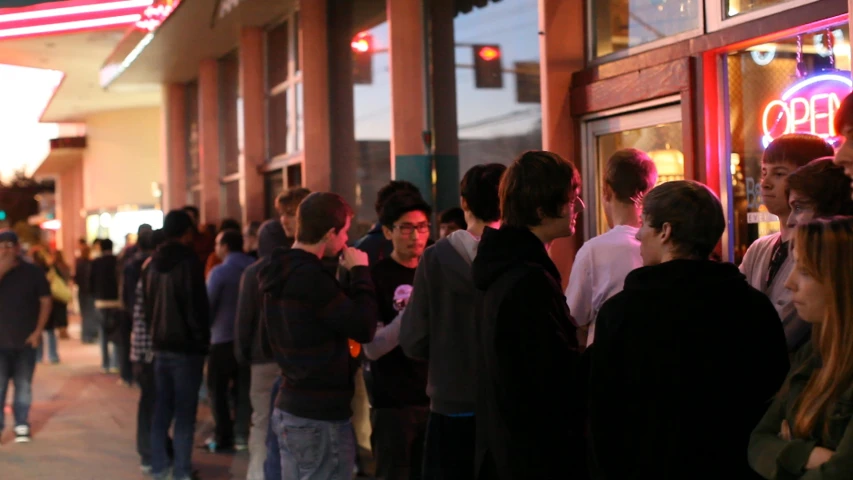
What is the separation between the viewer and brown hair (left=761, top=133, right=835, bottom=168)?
3.55 metres

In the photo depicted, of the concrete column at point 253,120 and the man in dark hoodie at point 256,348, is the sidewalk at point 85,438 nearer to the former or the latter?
the man in dark hoodie at point 256,348

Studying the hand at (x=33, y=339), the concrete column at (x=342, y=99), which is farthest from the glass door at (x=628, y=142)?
the hand at (x=33, y=339)

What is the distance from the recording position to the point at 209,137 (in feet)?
54.0

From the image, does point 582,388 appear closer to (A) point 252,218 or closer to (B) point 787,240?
(B) point 787,240

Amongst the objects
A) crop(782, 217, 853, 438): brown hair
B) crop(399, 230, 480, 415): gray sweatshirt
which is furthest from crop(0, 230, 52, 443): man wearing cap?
crop(782, 217, 853, 438): brown hair

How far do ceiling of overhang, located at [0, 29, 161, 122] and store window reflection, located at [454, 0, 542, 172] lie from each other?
35.1 ft

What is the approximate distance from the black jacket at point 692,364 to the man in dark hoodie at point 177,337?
514cm

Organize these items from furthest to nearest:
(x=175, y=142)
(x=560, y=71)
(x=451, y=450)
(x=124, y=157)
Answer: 1. (x=124, y=157)
2. (x=175, y=142)
3. (x=560, y=71)
4. (x=451, y=450)

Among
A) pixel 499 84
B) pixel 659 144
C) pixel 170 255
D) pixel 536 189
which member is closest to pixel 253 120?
pixel 499 84

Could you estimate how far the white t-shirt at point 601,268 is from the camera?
3938 millimetres

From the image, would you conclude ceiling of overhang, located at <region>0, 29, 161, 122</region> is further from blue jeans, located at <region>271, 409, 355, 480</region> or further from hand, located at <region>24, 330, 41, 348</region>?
Answer: blue jeans, located at <region>271, 409, 355, 480</region>

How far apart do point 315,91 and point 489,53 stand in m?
3.44

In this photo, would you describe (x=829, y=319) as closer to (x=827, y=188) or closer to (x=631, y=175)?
(x=827, y=188)

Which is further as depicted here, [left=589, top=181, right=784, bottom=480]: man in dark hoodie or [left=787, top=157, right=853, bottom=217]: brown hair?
[left=787, top=157, right=853, bottom=217]: brown hair
